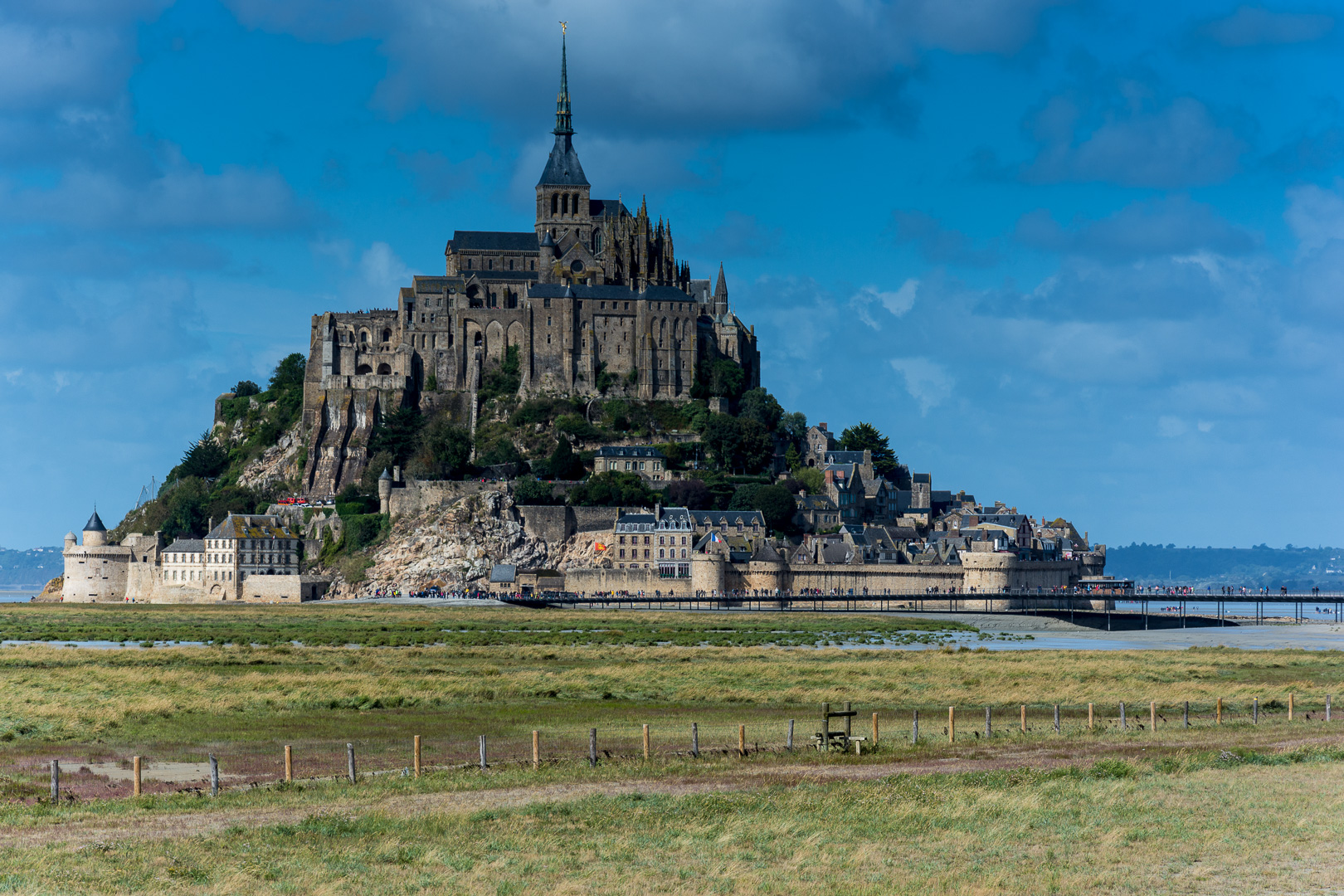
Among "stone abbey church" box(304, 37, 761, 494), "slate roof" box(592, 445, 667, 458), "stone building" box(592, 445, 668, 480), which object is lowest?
"stone building" box(592, 445, 668, 480)

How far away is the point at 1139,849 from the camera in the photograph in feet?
77.5

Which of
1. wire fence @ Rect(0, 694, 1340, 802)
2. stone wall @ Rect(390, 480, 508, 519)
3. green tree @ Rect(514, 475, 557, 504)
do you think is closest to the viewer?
wire fence @ Rect(0, 694, 1340, 802)

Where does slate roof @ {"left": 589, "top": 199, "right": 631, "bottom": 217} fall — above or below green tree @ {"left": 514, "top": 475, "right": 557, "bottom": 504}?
above

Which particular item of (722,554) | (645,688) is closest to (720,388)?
(722,554)

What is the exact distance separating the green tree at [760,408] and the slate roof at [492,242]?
24846mm

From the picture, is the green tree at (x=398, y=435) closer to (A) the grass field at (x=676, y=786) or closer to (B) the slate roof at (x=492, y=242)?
(B) the slate roof at (x=492, y=242)

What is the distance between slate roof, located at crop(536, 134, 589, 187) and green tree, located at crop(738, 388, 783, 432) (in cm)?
2720

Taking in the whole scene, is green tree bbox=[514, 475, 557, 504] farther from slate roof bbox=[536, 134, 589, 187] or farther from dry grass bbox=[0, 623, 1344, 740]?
dry grass bbox=[0, 623, 1344, 740]

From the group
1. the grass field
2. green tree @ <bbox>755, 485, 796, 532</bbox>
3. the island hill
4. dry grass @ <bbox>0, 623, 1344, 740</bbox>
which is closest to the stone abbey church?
the island hill

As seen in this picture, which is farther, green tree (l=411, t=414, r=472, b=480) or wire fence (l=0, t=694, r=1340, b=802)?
green tree (l=411, t=414, r=472, b=480)

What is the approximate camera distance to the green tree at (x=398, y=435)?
418 ft

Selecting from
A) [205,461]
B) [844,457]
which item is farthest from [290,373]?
[844,457]

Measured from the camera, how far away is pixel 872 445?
144750 mm

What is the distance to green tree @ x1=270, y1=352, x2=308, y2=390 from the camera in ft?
474
